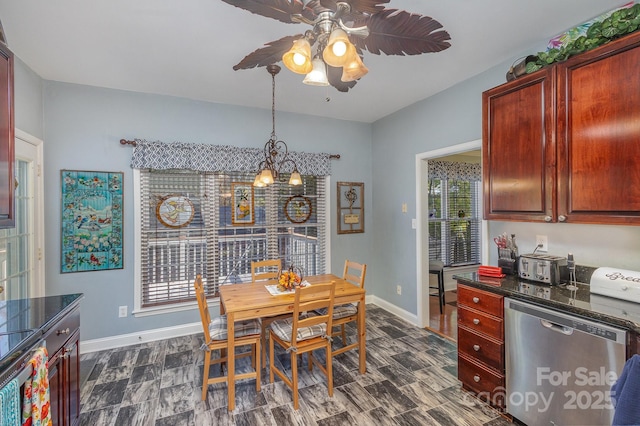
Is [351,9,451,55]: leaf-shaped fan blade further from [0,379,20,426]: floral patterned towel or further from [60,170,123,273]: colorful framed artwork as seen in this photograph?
[60,170,123,273]: colorful framed artwork

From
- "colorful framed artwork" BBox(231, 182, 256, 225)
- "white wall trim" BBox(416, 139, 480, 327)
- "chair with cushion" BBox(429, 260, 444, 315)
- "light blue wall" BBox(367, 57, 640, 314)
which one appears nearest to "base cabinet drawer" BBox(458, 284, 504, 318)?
"light blue wall" BBox(367, 57, 640, 314)

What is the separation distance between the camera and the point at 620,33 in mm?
1692

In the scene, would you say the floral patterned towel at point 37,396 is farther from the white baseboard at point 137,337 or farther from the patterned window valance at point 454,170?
the patterned window valance at point 454,170

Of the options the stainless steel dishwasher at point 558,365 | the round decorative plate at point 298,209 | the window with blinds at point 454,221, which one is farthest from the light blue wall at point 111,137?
the stainless steel dishwasher at point 558,365

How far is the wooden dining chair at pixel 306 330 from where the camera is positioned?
219 centimetres

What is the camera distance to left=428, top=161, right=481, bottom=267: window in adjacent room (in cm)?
507

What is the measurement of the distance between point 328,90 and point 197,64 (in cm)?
137

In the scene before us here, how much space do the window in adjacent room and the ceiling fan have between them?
139 inches

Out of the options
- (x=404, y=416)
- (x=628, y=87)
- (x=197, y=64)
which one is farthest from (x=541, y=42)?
(x=404, y=416)

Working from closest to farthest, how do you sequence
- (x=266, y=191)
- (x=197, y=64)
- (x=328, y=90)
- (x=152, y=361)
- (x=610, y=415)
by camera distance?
(x=610, y=415) → (x=197, y=64) → (x=152, y=361) → (x=328, y=90) → (x=266, y=191)

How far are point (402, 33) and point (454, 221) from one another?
4286mm

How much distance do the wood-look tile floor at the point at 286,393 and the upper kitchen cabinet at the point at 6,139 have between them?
62.4 inches

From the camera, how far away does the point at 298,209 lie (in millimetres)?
4172

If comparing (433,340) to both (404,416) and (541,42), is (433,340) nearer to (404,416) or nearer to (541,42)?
(404,416)
